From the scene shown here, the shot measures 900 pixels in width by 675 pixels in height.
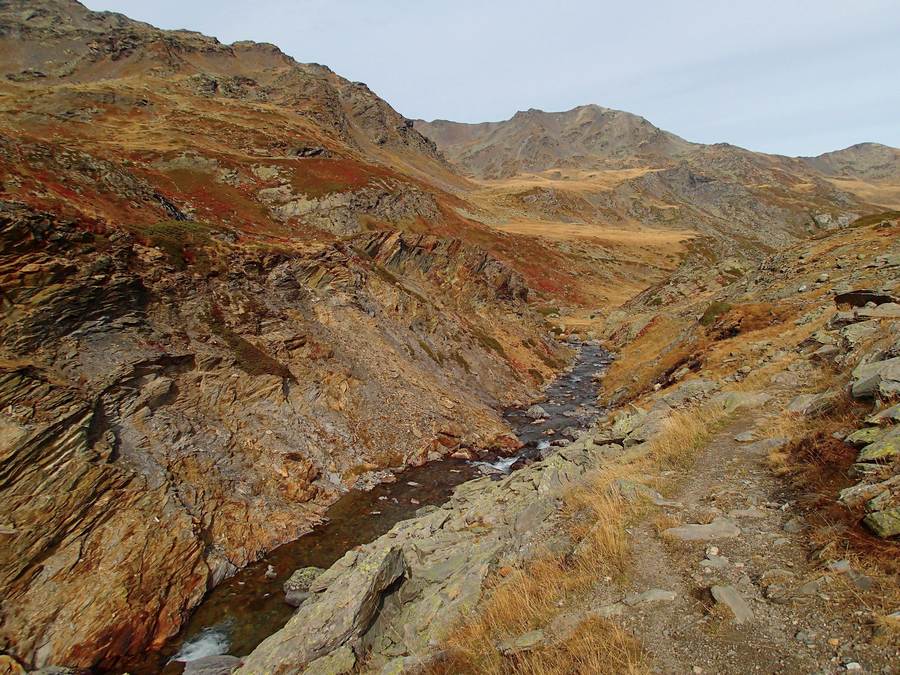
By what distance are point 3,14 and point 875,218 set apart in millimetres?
270572

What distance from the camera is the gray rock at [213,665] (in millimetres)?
11320

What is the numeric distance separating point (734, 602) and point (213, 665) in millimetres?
12362

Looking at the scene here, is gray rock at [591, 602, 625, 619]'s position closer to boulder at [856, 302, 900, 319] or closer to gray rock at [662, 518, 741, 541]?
gray rock at [662, 518, 741, 541]

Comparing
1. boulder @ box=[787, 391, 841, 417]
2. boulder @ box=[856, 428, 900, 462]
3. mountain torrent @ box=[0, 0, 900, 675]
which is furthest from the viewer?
boulder @ box=[787, 391, 841, 417]

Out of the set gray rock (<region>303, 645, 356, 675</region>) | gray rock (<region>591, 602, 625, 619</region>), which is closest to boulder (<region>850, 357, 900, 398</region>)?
gray rock (<region>591, 602, 625, 619</region>)

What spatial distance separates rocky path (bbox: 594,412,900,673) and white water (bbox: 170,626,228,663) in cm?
1156

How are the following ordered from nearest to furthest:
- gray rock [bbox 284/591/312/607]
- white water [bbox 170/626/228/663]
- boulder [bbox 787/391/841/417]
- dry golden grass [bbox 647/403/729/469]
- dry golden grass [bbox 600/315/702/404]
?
Result: boulder [bbox 787/391/841/417], dry golden grass [bbox 647/403/729/469], white water [bbox 170/626/228/663], gray rock [bbox 284/591/312/607], dry golden grass [bbox 600/315/702/404]

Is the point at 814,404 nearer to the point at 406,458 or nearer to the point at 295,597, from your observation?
the point at 295,597

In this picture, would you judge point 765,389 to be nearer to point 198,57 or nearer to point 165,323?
point 165,323

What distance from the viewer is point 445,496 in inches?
808

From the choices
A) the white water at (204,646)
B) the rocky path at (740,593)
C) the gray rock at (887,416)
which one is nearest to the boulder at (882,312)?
the gray rock at (887,416)

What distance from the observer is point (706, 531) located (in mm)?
7453

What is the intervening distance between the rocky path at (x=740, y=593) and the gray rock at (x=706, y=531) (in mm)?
15

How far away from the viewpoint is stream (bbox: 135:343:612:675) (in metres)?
12.8
